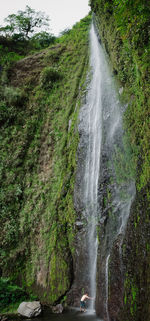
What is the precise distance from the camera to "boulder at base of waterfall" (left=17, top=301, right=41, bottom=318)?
639 centimetres

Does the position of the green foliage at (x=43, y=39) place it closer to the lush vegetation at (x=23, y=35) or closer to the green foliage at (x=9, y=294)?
the lush vegetation at (x=23, y=35)

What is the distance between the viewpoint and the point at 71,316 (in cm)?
595

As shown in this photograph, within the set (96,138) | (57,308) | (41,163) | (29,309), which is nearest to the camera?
(29,309)

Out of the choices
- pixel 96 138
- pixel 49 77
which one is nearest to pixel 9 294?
pixel 96 138

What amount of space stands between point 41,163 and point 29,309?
5.89 meters

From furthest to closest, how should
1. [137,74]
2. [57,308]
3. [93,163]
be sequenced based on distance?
[93,163] < [57,308] < [137,74]

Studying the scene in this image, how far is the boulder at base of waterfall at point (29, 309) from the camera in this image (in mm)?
6391

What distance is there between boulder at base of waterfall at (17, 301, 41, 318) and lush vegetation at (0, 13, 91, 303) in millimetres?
791

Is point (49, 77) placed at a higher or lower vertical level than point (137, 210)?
higher

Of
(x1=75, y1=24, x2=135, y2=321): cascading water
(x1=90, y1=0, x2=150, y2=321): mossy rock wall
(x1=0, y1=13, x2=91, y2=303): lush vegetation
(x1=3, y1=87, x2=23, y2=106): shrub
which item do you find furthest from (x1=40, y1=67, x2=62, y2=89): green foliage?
(x1=90, y1=0, x2=150, y2=321): mossy rock wall

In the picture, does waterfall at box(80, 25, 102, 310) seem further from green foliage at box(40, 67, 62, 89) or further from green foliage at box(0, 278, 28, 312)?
green foliage at box(40, 67, 62, 89)

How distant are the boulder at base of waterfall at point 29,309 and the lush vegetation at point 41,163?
2.60ft

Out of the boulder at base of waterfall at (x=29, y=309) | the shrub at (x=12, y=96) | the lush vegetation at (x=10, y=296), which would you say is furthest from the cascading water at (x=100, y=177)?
the shrub at (x=12, y=96)

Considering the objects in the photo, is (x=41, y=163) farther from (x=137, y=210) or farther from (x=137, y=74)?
(x=137, y=210)
